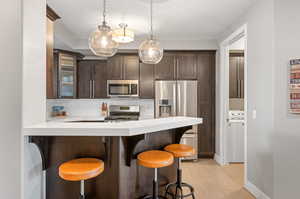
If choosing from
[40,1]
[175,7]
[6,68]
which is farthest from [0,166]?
[175,7]

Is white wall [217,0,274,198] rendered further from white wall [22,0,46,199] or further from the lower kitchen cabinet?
white wall [22,0,46,199]

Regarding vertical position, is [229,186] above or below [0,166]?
below

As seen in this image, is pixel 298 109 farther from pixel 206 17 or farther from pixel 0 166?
pixel 0 166

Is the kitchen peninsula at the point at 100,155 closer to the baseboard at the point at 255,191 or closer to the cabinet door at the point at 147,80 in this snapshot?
the baseboard at the point at 255,191

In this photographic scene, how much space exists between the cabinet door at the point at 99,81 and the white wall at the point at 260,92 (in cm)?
304

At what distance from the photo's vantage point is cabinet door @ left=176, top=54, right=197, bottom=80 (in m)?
4.55

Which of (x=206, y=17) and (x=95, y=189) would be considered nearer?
(x=95, y=189)

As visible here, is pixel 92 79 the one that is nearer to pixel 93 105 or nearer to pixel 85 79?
pixel 85 79

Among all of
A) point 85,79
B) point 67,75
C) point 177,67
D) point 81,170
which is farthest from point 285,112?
point 67,75

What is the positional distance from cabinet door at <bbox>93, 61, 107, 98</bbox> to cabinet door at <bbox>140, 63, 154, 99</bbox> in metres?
0.87

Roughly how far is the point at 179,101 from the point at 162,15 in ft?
6.13

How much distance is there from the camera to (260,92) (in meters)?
2.64

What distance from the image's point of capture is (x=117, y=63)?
4594 mm

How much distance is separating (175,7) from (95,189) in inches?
106
